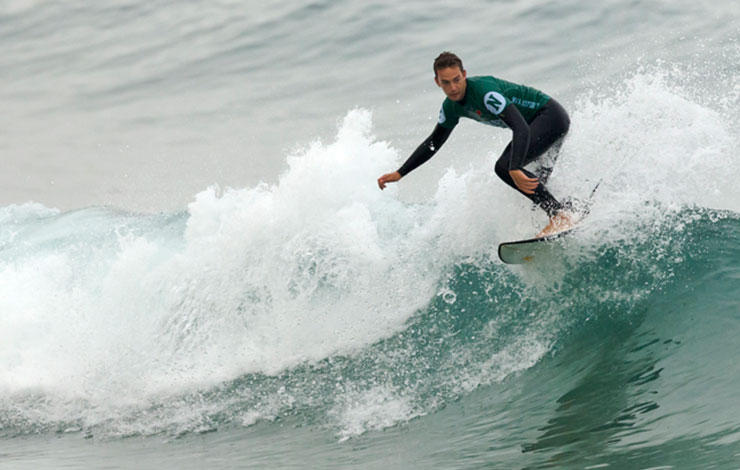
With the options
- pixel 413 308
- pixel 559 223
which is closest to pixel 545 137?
pixel 559 223

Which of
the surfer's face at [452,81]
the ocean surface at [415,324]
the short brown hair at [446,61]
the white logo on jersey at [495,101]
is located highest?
the short brown hair at [446,61]

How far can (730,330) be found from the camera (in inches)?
210

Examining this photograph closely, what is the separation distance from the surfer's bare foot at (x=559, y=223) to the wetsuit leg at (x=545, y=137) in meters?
0.04

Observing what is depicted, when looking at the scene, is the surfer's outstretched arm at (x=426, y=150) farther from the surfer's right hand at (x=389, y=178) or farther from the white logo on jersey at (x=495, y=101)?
the white logo on jersey at (x=495, y=101)

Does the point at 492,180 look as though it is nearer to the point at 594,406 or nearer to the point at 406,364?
the point at 406,364

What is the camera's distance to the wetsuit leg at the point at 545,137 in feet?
18.9

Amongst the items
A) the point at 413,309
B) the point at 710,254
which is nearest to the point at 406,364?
the point at 413,309

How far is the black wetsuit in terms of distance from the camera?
5.44 m

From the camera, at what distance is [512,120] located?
542 centimetres

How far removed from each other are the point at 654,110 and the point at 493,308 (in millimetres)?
2333

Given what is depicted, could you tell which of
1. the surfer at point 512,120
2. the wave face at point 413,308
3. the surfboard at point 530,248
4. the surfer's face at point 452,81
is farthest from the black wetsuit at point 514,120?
the wave face at point 413,308

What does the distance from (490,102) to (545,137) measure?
708 millimetres

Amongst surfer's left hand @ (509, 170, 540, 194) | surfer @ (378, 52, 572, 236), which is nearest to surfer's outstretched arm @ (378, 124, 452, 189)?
surfer @ (378, 52, 572, 236)

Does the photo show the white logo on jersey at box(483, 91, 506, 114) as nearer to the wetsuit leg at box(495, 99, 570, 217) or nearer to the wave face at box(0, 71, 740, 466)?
the wetsuit leg at box(495, 99, 570, 217)
